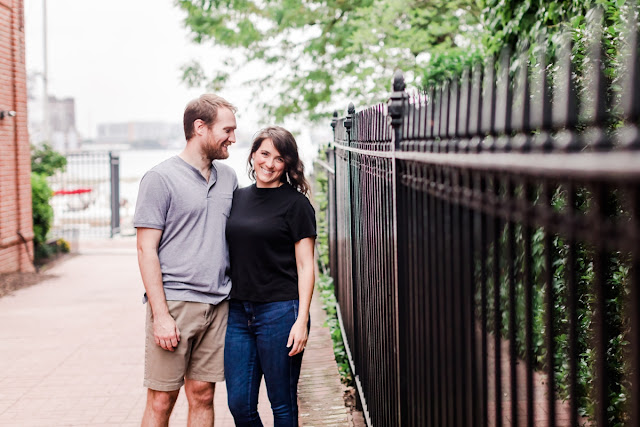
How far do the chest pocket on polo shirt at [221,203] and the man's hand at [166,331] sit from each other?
1.86 ft

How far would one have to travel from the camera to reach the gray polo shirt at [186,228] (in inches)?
138

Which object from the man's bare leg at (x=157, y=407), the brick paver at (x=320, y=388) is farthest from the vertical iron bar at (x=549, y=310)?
the brick paver at (x=320, y=388)

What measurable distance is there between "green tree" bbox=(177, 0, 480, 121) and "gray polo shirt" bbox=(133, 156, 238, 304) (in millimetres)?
8219

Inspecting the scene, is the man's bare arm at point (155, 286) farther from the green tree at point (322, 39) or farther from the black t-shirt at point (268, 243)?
the green tree at point (322, 39)

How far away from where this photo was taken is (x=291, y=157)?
12.0 feet

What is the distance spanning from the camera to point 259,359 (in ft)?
12.0

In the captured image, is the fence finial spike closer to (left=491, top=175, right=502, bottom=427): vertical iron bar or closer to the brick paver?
(left=491, top=175, right=502, bottom=427): vertical iron bar

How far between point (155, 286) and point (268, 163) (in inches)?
31.3

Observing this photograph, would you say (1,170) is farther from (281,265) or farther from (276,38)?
(281,265)

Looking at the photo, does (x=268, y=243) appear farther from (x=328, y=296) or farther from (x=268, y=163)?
(x=328, y=296)

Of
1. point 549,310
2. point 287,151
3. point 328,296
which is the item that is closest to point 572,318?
point 549,310

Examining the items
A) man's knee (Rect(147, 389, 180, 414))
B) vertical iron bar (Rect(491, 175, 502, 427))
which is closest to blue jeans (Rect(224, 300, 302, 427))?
man's knee (Rect(147, 389, 180, 414))

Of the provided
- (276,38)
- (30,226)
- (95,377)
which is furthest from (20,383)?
(276,38)

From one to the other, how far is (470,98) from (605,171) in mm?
730
